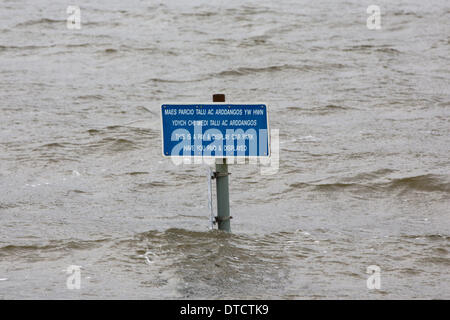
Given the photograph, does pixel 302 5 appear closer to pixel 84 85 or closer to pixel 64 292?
pixel 84 85

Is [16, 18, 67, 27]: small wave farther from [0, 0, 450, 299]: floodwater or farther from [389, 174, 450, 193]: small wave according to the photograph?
[389, 174, 450, 193]: small wave

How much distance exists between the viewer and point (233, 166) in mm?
→ 10531

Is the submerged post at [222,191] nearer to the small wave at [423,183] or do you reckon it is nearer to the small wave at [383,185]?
the small wave at [383,185]

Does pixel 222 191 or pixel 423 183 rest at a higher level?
pixel 222 191

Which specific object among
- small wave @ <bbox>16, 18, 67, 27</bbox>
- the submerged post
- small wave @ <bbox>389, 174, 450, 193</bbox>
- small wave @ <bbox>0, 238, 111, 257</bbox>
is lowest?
small wave @ <bbox>0, 238, 111, 257</bbox>

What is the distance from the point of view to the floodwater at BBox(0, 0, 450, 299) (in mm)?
6566

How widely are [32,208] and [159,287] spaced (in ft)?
9.27

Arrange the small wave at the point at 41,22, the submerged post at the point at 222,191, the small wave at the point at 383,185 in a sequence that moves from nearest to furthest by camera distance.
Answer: the submerged post at the point at 222,191 → the small wave at the point at 383,185 → the small wave at the point at 41,22

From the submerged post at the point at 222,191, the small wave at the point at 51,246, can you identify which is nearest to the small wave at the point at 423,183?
the submerged post at the point at 222,191

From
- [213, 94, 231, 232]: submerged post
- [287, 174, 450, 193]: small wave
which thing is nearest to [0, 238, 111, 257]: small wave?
[213, 94, 231, 232]: submerged post

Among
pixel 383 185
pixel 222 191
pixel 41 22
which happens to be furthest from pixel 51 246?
pixel 41 22

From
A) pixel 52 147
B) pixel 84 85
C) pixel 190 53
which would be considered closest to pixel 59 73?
pixel 84 85

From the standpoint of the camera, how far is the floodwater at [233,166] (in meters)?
6.57

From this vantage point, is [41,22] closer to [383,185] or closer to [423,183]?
[383,185]
